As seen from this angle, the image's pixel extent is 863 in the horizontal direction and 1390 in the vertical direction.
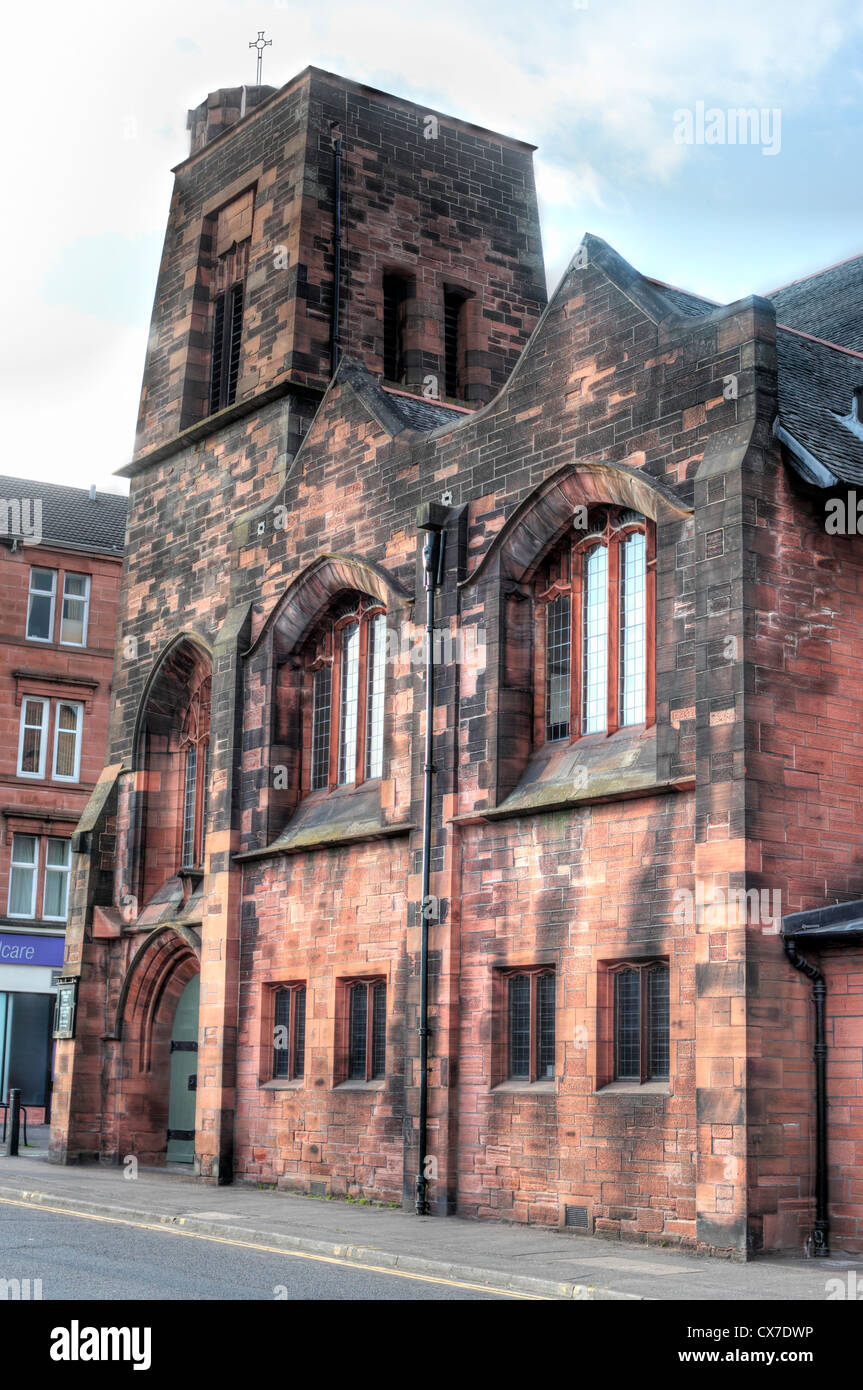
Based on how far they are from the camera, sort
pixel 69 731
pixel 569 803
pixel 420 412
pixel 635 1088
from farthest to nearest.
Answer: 1. pixel 69 731
2. pixel 420 412
3. pixel 569 803
4. pixel 635 1088

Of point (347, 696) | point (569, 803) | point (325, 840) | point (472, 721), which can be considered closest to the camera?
point (569, 803)

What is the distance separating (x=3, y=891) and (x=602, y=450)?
25.8 meters

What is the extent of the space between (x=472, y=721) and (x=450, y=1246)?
6258mm

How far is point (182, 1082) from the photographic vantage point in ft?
85.1

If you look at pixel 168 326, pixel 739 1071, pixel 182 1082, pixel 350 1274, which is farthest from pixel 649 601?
pixel 168 326

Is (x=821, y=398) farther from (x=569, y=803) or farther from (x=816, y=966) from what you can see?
(x=816, y=966)

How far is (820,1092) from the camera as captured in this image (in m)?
14.8

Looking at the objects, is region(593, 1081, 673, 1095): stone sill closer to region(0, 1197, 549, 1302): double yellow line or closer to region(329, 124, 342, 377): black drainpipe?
region(0, 1197, 549, 1302): double yellow line

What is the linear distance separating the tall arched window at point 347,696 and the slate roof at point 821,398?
649cm

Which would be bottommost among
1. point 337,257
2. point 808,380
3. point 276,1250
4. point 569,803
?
point 276,1250

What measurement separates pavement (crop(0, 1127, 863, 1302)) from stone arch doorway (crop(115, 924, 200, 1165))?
4.01 metres

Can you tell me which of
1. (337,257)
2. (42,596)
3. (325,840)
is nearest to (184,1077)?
(325,840)

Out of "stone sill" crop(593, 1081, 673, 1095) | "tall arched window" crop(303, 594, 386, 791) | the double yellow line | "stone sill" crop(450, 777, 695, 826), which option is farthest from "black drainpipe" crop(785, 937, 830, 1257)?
"tall arched window" crop(303, 594, 386, 791)

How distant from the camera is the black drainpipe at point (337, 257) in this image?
83.8 ft
